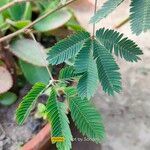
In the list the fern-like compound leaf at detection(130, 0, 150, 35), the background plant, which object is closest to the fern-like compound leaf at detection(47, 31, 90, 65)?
the background plant

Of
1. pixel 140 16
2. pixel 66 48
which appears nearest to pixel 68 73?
pixel 66 48

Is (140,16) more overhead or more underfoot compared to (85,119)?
more overhead

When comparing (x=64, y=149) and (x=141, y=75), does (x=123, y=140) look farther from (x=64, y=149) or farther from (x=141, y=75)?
(x=64, y=149)

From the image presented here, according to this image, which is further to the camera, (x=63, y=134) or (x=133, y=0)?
(x=63, y=134)

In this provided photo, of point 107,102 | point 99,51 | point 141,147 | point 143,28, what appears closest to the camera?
point 143,28

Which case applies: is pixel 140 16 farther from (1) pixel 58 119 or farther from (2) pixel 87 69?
(1) pixel 58 119

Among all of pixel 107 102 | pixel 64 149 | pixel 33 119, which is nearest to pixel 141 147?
pixel 107 102
